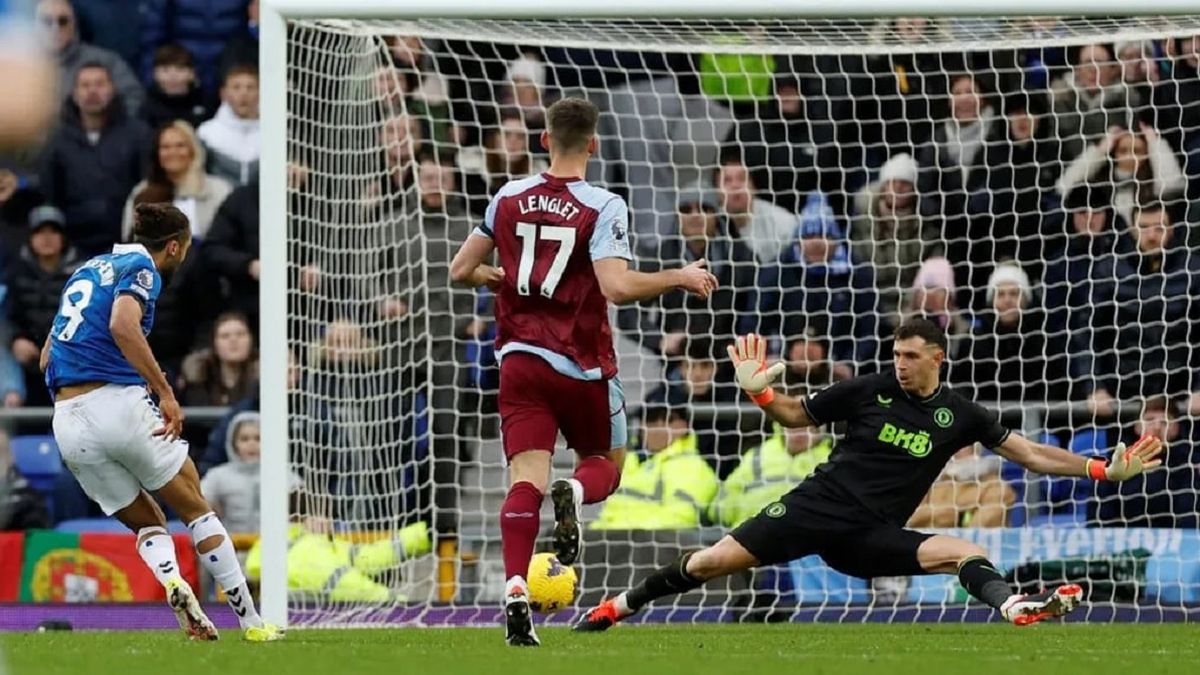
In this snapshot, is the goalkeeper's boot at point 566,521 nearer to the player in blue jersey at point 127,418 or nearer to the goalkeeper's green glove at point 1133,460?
the player in blue jersey at point 127,418

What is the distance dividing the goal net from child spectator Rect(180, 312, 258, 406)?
1.28 metres

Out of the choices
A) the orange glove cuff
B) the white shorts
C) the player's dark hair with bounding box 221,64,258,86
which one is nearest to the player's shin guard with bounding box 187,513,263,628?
the white shorts

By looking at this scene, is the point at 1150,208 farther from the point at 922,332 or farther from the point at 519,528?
the point at 519,528

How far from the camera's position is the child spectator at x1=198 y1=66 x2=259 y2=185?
43.9ft

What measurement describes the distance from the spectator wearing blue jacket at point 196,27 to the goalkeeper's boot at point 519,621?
7.53 metres

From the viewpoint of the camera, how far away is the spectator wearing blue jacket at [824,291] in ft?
39.4

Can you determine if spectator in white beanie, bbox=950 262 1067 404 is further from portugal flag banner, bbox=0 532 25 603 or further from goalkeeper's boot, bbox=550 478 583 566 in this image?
portugal flag banner, bbox=0 532 25 603

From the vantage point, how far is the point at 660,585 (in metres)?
9.07

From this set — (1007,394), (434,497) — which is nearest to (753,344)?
(434,497)

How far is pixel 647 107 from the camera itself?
12.7m

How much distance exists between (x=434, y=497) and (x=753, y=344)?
3.38 metres

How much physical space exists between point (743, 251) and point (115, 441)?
209 inches

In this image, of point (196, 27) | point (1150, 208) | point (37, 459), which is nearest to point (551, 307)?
point (1150, 208)

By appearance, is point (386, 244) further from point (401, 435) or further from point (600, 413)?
point (600, 413)
